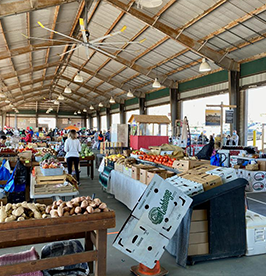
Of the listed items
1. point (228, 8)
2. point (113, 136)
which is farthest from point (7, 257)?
point (113, 136)

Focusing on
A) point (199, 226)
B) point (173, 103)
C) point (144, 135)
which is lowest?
point (199, 226)

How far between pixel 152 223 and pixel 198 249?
2.50ft

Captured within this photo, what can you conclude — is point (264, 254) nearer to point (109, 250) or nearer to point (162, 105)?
point (109, 250)

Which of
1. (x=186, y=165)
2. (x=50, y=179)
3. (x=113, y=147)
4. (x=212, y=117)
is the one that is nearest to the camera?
(x=50, y=179)

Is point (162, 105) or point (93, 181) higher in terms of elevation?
point (162, 105)

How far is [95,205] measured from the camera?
7.68ft

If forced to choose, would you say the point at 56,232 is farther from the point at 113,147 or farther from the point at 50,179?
the point at 113,147

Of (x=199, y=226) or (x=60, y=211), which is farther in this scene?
(x=199, y=226)

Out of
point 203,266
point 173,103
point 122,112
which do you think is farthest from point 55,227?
point 122,112

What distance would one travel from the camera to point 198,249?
2.96m

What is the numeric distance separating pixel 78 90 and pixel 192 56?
16948 millimetres

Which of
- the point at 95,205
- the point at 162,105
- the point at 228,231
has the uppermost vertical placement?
the point at 162,105

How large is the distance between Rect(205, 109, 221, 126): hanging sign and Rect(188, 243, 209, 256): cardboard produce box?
7.49 metres

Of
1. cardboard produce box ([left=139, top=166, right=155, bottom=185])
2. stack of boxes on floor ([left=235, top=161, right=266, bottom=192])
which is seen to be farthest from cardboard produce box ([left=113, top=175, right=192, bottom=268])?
stack of boxes on floor ([left=235, top=161, right=266, bottom=192])
